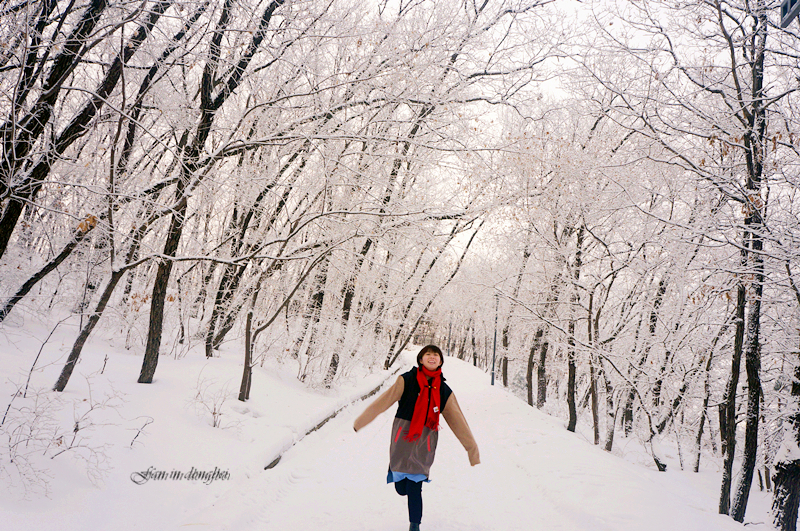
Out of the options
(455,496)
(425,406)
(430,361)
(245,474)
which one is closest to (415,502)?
A: (425,406)

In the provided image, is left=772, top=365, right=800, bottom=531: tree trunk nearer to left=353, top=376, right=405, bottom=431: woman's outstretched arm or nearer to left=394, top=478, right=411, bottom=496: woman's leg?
left=394, top=478, right=411, bottom=496: woman's leg

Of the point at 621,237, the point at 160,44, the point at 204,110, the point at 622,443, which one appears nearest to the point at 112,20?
the point at 160,44

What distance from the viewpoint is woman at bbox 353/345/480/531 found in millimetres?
4203

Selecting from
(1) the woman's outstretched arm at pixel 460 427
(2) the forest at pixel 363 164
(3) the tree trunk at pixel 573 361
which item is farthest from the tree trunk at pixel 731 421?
(1) the woman's outstretched arm at pixel 460 427

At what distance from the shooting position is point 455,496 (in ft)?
18.3

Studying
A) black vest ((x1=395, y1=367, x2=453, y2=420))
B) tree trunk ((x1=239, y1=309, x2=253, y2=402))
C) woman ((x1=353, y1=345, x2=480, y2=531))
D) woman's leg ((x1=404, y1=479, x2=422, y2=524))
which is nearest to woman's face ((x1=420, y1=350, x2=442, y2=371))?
woman ((x1=353, y1=345, x2=480, y2=531))

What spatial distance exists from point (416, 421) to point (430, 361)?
2.01ft

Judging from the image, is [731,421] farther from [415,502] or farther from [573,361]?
[415,502]

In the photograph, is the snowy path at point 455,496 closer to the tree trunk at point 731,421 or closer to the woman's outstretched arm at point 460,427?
the woman's outstretched arm at point 460,427

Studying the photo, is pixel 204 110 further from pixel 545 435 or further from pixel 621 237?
pixel 621 237

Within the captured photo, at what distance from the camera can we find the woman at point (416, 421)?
420 cm

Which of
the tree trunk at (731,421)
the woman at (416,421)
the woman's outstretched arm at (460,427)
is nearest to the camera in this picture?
the woman at (416,421)

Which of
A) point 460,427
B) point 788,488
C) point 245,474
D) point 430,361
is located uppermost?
point 430,361

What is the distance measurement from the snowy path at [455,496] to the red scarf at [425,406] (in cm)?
104
